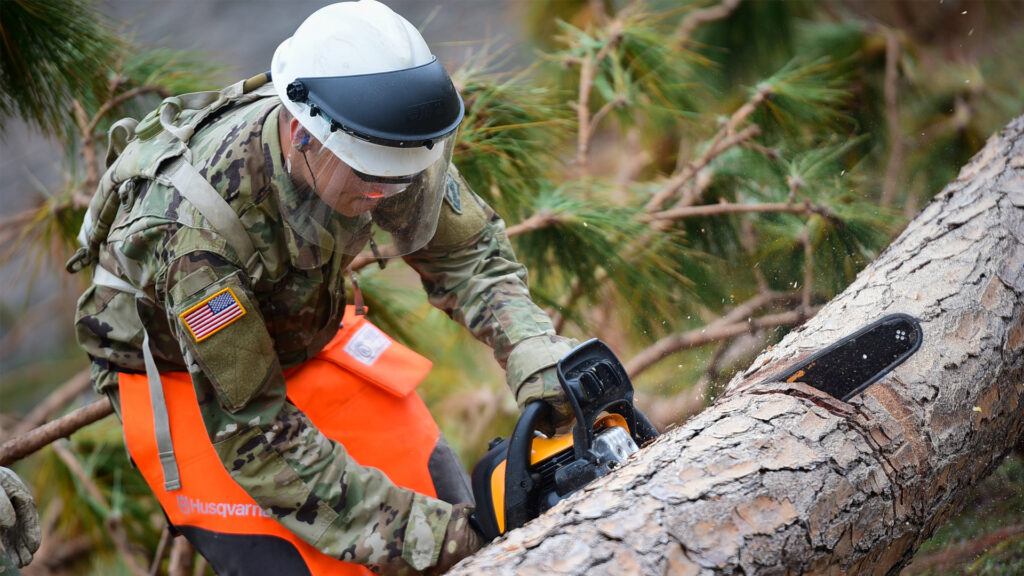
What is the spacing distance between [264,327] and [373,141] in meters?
0.33

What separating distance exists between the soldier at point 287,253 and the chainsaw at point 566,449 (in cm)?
8

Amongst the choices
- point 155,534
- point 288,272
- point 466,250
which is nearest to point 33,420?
point 155,534

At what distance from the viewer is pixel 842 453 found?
3.27 feet

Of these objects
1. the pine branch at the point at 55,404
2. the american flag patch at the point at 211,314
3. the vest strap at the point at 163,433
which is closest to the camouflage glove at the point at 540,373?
the american flag patch at the point at 211,314

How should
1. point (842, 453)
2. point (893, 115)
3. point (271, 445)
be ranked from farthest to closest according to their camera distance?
point (893, 115) → point (271, 445) → point (842, 453)

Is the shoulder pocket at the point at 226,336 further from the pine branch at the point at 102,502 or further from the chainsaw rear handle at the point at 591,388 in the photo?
the pine branch at the point at 102,502

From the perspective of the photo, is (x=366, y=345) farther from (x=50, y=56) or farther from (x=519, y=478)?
(x=50, y=56)

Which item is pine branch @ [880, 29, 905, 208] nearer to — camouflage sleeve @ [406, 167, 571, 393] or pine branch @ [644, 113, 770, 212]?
pine branch @ [644, 113, 770, 212]

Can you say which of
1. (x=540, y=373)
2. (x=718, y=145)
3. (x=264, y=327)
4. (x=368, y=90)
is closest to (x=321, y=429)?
(x=264, y=327)

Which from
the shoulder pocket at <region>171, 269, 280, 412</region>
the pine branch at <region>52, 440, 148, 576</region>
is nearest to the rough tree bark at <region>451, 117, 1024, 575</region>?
the shoulder pocket at <region>171, 269, 280, 412</region>

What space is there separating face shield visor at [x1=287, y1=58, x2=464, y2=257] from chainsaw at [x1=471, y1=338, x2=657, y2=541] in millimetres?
354

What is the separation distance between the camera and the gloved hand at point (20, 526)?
3.59 ft

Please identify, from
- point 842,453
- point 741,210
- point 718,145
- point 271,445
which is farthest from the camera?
point 718,145

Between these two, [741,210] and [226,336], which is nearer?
[226,336]
